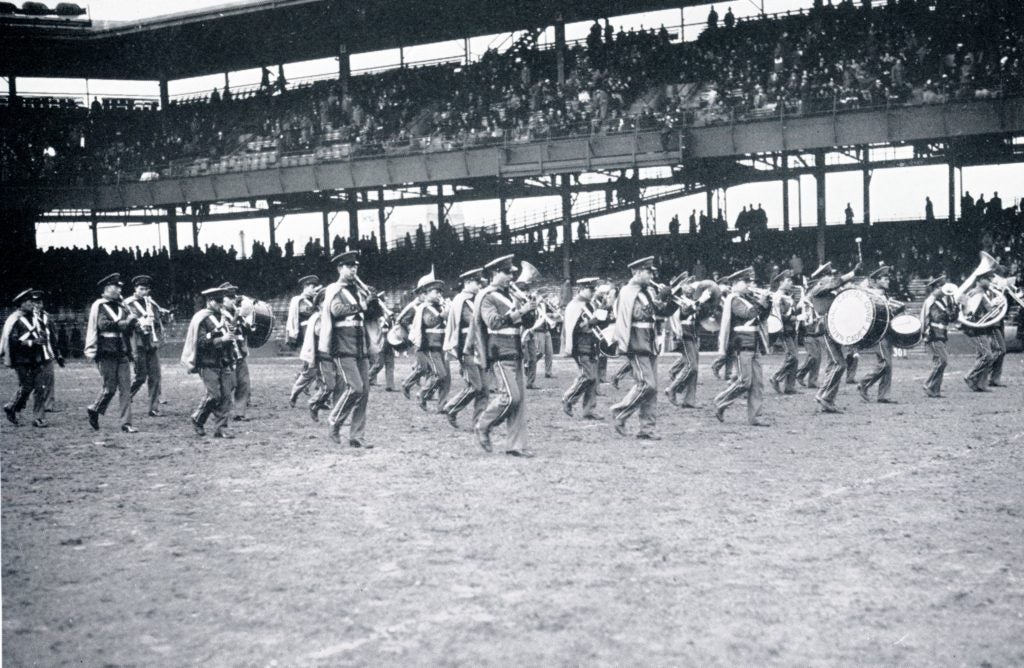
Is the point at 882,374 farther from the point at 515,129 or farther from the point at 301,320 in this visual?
the point at 515,129

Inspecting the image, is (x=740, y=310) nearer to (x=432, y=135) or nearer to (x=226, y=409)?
(x=226, y=409)

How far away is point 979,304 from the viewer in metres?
14.7

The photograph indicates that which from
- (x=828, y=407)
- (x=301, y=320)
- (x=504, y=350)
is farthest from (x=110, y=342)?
(x=828, y=407)

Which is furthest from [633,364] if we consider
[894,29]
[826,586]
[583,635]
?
[894,29]

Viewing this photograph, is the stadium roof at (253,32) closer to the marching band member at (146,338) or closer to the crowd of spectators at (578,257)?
the crowd of spectators at (578,257)

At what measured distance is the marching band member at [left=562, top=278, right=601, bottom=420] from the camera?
43.6ft

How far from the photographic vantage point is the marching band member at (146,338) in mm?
13430

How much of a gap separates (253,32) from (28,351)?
24.9 m

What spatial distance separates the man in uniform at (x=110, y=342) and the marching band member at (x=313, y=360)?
7.08 feet

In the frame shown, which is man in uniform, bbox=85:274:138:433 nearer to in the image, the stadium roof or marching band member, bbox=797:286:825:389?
marching band member, bbox=797:286:825:389

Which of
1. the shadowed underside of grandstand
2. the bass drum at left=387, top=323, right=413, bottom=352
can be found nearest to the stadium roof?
the shadowed underside of grandstand

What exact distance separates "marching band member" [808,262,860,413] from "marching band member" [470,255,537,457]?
4887mm

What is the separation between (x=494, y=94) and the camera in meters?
33.7

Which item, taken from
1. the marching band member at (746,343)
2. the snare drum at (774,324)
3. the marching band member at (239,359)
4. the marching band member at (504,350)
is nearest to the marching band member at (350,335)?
the marching band member at (504,350)
